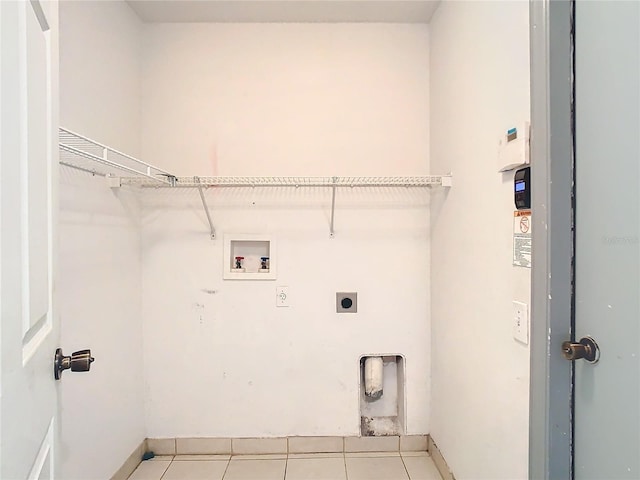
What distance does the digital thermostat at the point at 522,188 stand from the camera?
1.05m

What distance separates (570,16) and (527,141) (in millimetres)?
325

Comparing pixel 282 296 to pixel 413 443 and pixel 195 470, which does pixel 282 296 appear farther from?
pixel 413 443

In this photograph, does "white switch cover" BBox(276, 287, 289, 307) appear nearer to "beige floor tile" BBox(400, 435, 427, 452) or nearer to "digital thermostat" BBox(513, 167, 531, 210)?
"beige floor tile" BBox(400, 435, 427, 452)

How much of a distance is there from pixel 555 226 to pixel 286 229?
4.39ft

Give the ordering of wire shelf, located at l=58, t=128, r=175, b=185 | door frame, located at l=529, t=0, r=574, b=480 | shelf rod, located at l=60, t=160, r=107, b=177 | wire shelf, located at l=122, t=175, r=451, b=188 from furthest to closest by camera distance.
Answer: wire shelf, located at l=122, t=175, r=451, b=188 → shelf rod, located at l=60, t=160, r=107, b=177 → wire shelf, located at l=58, t=128, r=175, b=185 → door frame, located at l=529, t=0, r=574, b=480

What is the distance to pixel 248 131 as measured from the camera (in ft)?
6.51

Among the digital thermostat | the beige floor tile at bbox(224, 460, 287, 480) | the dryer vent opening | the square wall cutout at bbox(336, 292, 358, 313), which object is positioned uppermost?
the digital thermostat

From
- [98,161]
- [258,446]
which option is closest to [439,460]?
[258,446]

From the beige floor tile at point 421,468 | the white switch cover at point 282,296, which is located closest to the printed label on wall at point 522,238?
the white switch cover at point 282,296

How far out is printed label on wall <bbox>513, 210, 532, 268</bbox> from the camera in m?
1.07

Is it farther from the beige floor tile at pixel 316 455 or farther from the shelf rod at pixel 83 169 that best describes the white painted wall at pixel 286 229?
the shelf rod at pixel 83 169

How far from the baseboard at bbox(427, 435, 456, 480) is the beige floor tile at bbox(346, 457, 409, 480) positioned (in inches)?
7.0

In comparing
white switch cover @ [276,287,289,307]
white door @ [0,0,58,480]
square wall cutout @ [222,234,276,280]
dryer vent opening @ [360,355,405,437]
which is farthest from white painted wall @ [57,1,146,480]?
dryer vent opening @ [360,355,405,437]

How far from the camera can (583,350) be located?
87cm
